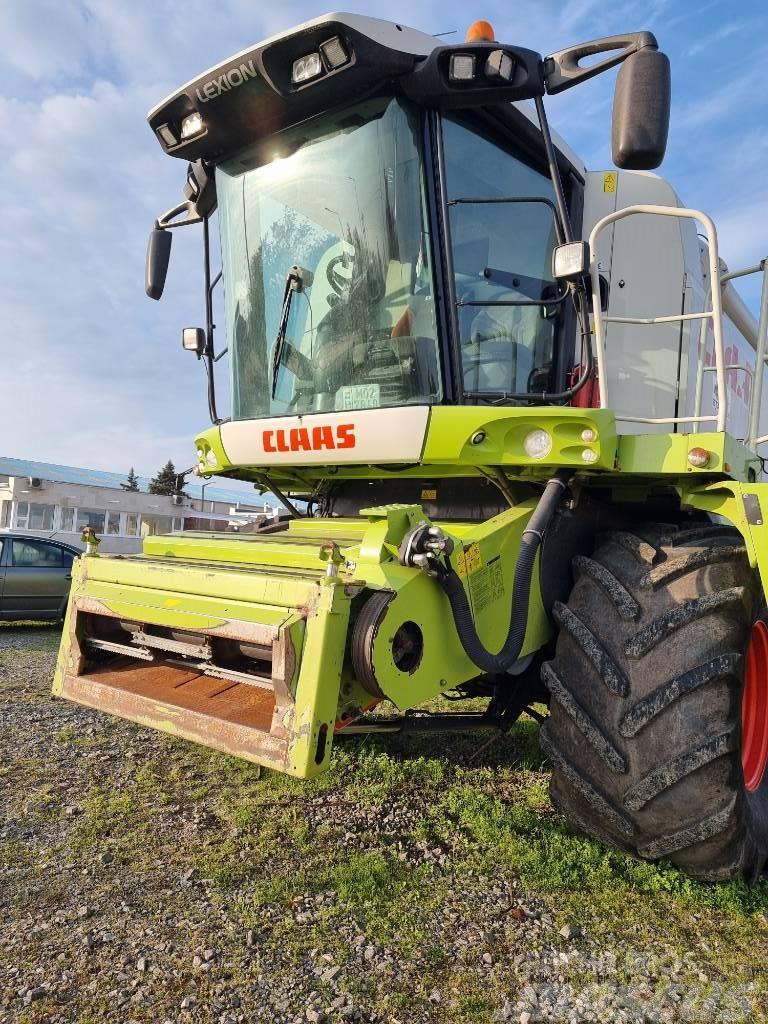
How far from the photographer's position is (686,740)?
248cm

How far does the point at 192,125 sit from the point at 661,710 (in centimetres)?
333

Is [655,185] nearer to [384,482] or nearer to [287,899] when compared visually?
[384,482]

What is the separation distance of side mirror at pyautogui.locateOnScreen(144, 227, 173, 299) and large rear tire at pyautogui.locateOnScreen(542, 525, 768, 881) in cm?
303

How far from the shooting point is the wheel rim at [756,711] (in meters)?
3.07

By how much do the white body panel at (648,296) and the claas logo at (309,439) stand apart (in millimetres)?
1537

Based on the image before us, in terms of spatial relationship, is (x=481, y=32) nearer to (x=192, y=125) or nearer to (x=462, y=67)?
(x=462, y=67)

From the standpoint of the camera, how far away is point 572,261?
288 cm

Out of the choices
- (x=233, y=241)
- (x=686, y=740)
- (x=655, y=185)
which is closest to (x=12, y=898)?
(x=686, y=740)

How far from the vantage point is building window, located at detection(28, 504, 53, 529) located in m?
19.8

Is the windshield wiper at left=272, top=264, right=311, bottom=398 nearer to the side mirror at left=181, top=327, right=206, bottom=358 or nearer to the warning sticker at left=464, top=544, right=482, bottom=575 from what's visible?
the side mirror at left=181, top=327, right=206, bottom=358

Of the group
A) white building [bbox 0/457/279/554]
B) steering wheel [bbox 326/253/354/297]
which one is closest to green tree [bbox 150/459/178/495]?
white building [bbox 0/457/279/554]

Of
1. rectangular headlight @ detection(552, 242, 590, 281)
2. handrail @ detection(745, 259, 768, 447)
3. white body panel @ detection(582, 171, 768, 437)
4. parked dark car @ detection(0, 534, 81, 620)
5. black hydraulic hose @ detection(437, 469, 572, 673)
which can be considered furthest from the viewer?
parked dark car @ detection(0, 534, 81, 620)

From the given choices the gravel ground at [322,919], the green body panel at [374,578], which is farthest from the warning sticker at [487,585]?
the gravel ground at [322,919]

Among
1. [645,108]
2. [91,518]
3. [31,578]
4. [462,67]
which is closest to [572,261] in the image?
[645,108]
